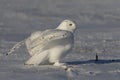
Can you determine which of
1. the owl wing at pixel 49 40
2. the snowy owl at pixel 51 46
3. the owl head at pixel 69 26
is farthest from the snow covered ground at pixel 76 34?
the owl head at pixel 69 26

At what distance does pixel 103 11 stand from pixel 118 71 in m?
20.2

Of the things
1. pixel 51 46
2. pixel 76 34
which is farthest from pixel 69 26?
pixel 76 34

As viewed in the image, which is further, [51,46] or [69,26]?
[69,26]

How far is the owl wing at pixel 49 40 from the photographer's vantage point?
9.72 metres

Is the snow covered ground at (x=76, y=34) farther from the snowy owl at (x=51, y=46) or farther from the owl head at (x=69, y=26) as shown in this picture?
the owl head at (x=69, y=26)

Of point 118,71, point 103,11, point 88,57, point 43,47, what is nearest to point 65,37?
point 43,47

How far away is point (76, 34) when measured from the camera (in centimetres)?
1939

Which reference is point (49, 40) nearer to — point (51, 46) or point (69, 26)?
point (51, 46)

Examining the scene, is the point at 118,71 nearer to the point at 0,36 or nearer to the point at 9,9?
the point at 0,36

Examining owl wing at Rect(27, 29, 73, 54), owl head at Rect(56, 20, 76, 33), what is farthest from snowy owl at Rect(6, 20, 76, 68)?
owl head at Rect(56, 20, 76, 33)

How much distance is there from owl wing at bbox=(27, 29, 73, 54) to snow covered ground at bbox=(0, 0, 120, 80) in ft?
1.13

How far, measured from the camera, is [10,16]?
27.1m

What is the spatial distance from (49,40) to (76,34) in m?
9.68

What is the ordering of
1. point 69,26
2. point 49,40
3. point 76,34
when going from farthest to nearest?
point 76,34
point 69,26
point 49,40
